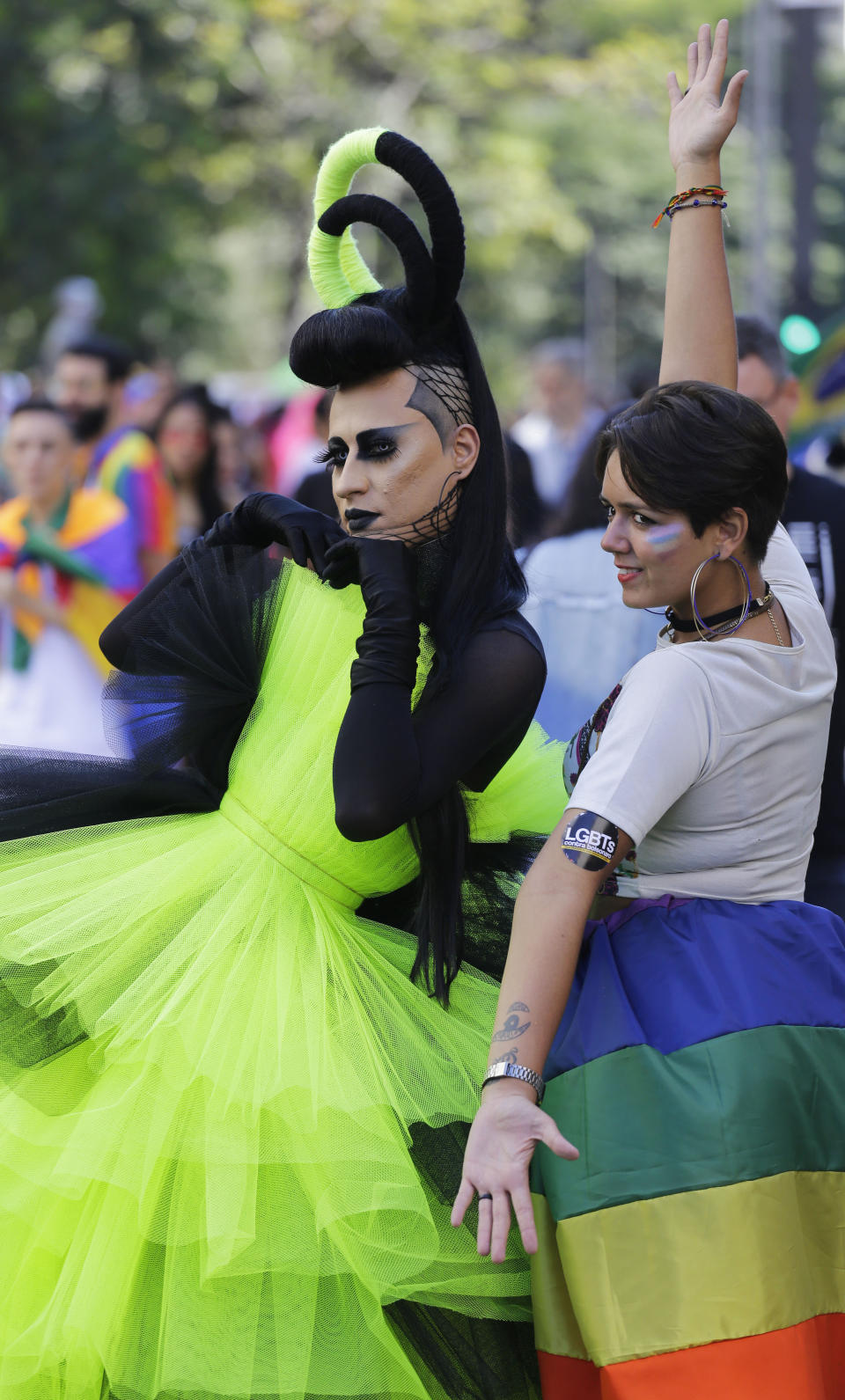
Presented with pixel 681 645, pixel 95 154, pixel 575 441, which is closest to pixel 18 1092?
pixel 681 645

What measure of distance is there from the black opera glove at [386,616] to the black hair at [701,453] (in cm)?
38

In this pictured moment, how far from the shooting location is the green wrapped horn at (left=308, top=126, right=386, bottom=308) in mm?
2607

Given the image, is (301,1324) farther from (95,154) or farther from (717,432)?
(95,154)

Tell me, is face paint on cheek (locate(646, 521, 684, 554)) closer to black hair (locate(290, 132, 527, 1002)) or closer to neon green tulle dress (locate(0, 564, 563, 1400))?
black hair (locate(290, 132, 527, 1002))

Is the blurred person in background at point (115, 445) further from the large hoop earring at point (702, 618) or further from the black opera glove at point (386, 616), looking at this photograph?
the large hoop earring at point (702, 618)

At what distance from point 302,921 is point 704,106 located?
5.64ft

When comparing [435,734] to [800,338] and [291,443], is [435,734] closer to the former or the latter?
[800,338]

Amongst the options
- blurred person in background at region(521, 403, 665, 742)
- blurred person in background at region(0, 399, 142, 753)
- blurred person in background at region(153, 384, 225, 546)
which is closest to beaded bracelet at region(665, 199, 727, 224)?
blurred person in background at region(521, 403, 665, 742)

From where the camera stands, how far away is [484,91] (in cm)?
2964

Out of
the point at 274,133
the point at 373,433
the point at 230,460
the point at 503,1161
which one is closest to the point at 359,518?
the point at 373,433

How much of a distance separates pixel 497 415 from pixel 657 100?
104ft

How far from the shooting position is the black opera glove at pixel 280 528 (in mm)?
2512

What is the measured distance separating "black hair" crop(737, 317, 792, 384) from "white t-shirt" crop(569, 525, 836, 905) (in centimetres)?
197

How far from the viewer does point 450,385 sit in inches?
102
